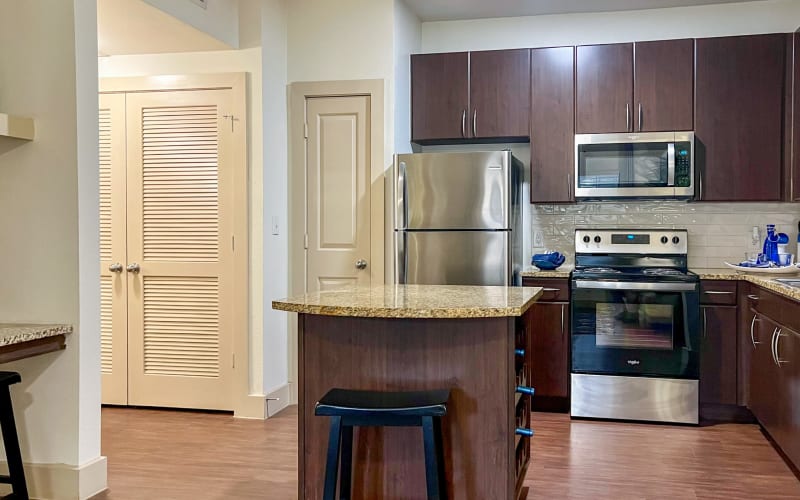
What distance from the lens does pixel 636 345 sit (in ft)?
14.6

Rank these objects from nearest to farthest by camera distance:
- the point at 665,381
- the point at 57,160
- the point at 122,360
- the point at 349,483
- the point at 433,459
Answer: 1. the point at 433,459
2. the point at 349,483
3. the point at 57,160
4. the point at 665,381
5. the point at 122,360

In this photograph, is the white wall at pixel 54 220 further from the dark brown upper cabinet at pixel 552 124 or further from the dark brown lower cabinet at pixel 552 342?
the dark brown upper cabinet at pixel 552 124

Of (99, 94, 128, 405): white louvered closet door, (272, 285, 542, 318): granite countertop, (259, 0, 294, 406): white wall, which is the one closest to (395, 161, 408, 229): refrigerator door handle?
(259, 0, 294, 406): white wall

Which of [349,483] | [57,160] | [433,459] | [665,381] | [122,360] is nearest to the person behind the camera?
[433,459]

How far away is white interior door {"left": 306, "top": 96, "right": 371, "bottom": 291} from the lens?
4844 mm

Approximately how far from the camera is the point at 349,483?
2623mm

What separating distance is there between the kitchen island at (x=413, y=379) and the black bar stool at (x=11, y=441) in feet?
3.84

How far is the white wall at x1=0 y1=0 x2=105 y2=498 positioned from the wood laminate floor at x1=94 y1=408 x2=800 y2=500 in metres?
0.40

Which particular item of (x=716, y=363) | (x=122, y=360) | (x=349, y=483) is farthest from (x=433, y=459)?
(x=122, y=360)

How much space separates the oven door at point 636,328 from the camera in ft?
14.4

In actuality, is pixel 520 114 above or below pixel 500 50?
below

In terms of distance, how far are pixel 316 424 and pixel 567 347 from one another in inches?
92.5

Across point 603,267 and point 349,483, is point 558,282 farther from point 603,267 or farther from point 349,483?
point 349,483

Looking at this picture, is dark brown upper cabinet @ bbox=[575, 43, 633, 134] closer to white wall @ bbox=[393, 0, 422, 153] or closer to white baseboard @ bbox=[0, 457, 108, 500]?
white wall @ bbox=[393, 0, 422, 153]
